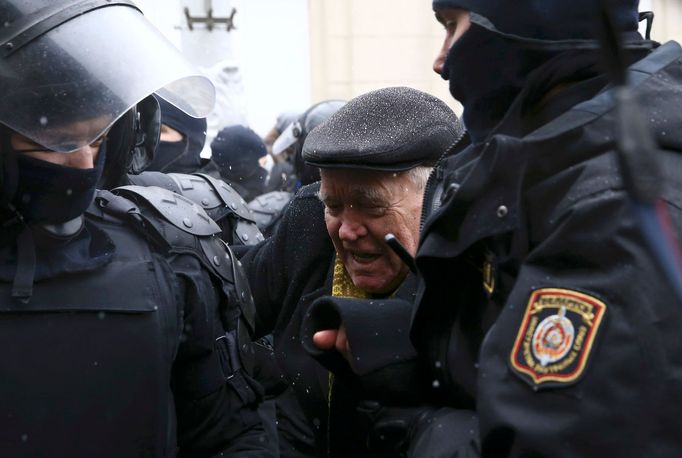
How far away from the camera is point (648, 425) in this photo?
→ 144 centimetres

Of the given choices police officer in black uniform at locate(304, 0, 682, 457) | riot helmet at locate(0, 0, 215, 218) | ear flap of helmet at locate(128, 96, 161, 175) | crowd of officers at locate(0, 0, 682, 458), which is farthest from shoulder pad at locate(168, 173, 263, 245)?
police officer in black uniform at locate(304, 0, 682, 457)


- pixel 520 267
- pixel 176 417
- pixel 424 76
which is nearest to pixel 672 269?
pixel 520 267

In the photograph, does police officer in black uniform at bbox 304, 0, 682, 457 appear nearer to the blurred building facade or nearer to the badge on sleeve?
the badge on sleeve

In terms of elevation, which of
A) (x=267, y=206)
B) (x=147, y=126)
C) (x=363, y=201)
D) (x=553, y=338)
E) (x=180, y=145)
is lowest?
(x=267, y=206)

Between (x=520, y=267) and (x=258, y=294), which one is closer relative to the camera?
(x=520, y=267)

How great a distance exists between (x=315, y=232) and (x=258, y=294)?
28 cm

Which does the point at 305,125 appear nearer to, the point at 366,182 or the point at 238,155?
the point at 238,155

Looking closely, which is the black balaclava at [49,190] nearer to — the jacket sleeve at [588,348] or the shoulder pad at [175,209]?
the shoulder pad at [175,209]

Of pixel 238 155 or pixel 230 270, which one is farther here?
pixel 238 155

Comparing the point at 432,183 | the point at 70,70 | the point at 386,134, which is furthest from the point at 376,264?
the point at 70,70

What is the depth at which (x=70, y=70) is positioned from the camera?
220 cm

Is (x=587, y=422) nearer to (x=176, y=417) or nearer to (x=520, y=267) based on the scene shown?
(x=520, y=267)

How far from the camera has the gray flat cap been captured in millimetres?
2625

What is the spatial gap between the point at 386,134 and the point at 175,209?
22.4 inches
